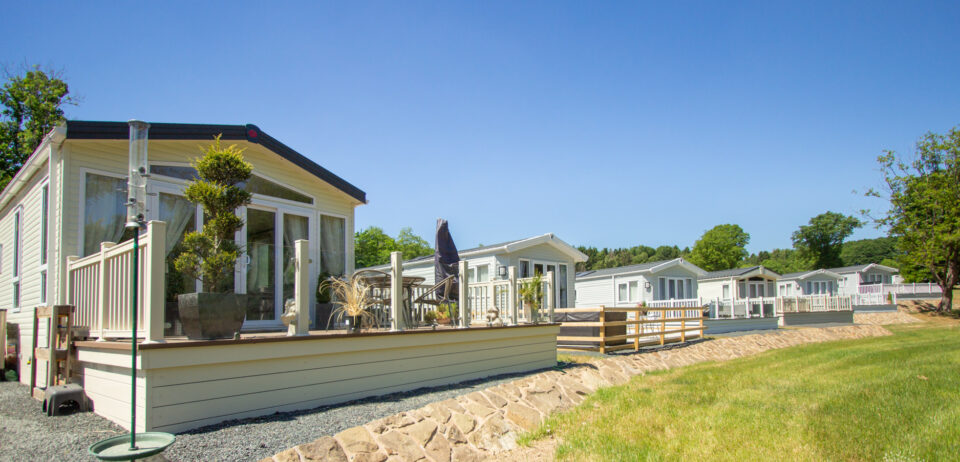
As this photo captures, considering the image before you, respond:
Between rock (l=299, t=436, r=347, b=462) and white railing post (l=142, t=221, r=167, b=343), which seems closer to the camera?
rock (l=299, t=436, r=347, b=462)

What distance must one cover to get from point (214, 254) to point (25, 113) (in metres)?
20.4

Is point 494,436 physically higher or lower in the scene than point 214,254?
lower

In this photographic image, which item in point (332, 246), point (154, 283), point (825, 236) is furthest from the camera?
point (825, 236)

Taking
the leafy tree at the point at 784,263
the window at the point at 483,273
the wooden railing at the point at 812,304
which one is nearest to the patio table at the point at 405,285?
the window at the point at 483,273

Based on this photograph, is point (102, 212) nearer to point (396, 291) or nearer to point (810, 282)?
point (396, 291)

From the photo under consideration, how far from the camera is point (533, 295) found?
27.1 ft

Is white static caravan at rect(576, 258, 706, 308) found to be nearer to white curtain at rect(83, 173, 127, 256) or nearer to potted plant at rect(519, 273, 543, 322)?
potted plant at rect(519, 273, 543, 322)

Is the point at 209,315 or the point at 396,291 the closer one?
the point at 209,315

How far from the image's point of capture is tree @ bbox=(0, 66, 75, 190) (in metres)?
18.0

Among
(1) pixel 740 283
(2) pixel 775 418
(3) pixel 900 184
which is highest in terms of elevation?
(3) pixel 900 184

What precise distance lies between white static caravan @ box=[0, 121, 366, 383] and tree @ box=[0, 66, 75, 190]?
1159cm

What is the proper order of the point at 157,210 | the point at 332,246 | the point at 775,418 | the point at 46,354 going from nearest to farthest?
the point at 775,418
the point at 46,354
the point at 157,210
the point at 332,246

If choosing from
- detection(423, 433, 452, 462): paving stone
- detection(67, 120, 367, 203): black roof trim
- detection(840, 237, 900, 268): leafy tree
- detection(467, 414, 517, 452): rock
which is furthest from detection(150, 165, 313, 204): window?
detection(840, 237, 900, 268): leafy tree

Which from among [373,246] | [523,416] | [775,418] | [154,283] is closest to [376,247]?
[373,246]
